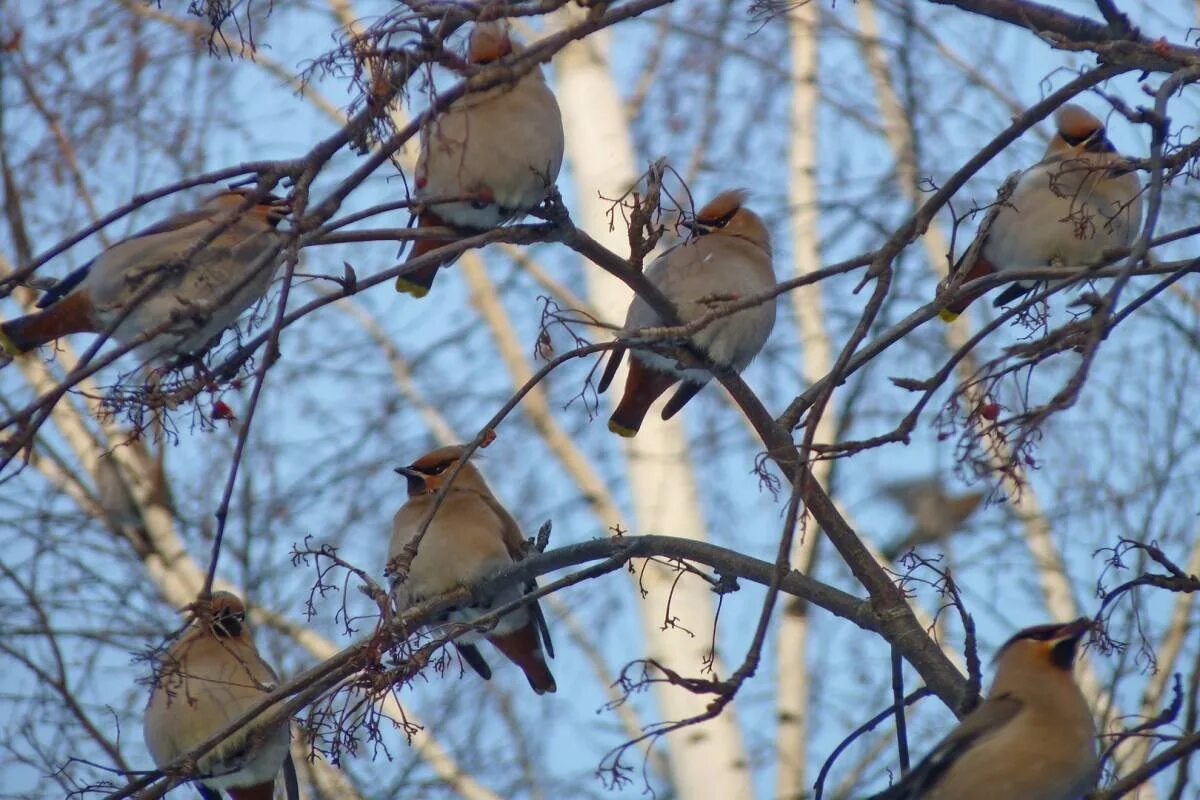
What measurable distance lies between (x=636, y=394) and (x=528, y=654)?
2.78 ft

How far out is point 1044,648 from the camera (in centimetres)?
344

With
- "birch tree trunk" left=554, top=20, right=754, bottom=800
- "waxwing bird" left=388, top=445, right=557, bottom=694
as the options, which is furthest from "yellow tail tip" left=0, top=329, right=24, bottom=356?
"birch tree trunk" left=554, top=20, right=754, bottom=800

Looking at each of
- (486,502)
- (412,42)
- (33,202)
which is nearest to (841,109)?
(33,202)

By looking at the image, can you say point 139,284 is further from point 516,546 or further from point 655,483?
point 655,483

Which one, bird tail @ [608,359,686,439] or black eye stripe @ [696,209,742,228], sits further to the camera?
black eye stripe @ [696,209,742,228]

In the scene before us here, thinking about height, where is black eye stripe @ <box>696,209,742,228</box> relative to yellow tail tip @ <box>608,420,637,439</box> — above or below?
above

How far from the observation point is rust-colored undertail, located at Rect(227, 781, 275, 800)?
4797 mm

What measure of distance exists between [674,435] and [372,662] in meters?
4.93

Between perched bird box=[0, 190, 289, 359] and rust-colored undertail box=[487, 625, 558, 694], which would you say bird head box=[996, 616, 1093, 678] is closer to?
perched bird box=[0, 190, 289, 359]

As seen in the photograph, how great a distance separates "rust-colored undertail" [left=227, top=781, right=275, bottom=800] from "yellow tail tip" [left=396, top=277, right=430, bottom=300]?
4.50 feet

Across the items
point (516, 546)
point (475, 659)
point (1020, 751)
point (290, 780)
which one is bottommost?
point (1020, 751)

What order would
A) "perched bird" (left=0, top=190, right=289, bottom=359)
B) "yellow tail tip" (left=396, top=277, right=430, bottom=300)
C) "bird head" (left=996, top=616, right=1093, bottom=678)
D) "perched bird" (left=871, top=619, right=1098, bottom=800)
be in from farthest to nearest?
"yellow tail tip" (left=396, top=277, right=430, bottom=300) → "perched bird" (left=0, top=190, right=289, bottom=359) → "bird head" (left=996, top=616, right=1093, bottom=678) → "perched bird" (left=871, top=619, right=1098, bottom=800)

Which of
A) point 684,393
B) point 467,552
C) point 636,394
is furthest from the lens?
point 684,393

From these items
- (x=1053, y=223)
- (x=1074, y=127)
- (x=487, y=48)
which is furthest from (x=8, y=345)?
(x=1074, y=127)
